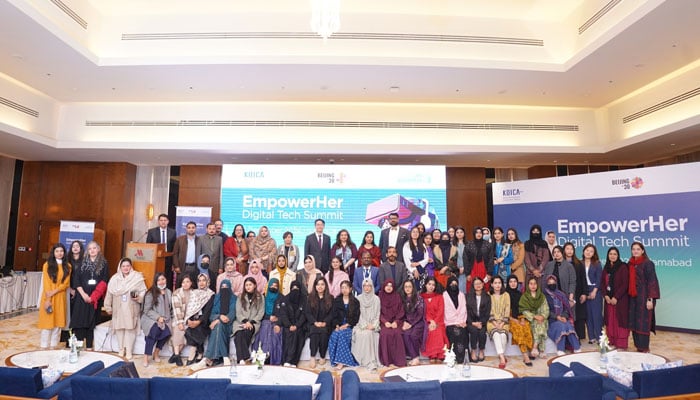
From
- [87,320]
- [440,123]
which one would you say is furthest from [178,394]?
[440,123]

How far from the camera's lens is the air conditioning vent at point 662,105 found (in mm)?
6777

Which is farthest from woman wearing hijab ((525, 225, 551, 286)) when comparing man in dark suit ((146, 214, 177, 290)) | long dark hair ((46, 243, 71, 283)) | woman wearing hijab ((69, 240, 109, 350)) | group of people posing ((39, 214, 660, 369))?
long dark hair ((46, 243, 71, 283))

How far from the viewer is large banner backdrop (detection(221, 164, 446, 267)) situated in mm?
A: 7902

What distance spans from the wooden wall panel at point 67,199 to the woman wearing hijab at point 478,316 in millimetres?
7850

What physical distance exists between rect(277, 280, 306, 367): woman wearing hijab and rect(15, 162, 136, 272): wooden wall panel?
238 inches

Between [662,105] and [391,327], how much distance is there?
6.33 metres

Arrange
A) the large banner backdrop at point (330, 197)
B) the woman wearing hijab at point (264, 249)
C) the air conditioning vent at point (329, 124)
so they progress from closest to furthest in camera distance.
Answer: the woman wearing hijab at point (264, 249)
the large banner backdrop at point (330, 197)
the air conditioning vent at point (329, 124)

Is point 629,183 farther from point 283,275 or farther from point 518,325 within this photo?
point 283,275

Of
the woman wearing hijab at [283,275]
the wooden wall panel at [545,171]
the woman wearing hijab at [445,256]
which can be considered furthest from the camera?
the wooden wall panel at [545,171]

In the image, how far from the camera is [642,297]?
546 cm

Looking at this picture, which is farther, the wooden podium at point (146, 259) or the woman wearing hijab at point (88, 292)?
the wooden podium at point (146, 259)

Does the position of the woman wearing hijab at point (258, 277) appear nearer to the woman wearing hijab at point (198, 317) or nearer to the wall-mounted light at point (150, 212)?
the woman wearing hijab at point (198, 317)

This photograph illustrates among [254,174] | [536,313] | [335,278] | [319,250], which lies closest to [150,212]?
[254,174]

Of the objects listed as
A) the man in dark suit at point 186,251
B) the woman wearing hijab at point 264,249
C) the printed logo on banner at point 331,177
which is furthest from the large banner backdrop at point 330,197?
the man in dark suit at point 186,251
